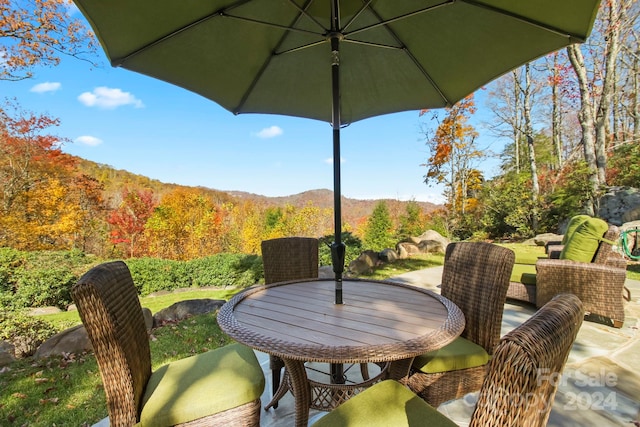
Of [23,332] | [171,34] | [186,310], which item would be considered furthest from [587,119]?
[23,332]

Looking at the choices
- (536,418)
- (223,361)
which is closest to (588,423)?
(536,418)

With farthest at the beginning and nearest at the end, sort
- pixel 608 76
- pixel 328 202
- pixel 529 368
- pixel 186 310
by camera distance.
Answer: pixel 328 202
pixel 608 76
pixel 186 310
pixel 529 368

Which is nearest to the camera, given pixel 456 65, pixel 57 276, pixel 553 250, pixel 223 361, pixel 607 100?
pixel 223 361

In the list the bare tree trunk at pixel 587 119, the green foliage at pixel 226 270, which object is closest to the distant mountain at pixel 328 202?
the green foliage at pixel 226 270

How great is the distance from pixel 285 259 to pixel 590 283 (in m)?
3.03

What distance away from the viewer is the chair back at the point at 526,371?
1.83 ft

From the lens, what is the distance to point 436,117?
11.6 metres

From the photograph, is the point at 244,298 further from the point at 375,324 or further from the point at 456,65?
the point at 456,65

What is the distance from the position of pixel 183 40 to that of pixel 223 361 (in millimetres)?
1828

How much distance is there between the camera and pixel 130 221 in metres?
10.8

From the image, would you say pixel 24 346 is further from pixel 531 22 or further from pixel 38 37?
pixel 38 37

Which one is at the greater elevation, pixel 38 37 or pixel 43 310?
pixel 38 37

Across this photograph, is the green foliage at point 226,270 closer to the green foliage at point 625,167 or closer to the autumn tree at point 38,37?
Result: the autumn tree at point 38,37

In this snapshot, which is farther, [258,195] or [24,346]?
[258,195]
